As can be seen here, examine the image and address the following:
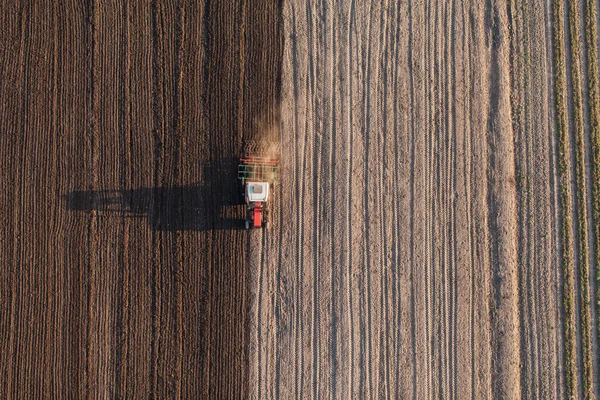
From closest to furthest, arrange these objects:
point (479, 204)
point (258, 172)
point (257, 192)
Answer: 1. point (257, 192)
2. point (258, 172)
3. point (479, 204)

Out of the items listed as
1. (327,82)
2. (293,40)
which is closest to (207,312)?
(327,82)

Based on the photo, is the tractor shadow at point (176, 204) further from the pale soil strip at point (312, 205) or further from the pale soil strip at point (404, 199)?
the pale soil strip at point (404, 199)

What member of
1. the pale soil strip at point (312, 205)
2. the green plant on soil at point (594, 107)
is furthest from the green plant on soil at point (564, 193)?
the pale soil strip at point (312, 205)

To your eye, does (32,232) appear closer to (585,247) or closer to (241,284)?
(241,284)

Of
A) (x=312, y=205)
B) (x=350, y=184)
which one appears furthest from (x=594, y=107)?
(x=312, y=205)

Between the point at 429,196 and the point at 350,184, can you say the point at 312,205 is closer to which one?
the point at 350,184

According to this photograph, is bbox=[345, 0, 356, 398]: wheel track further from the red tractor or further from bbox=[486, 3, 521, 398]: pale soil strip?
bbox=[486, 3, 521, 398]: pale soil strip
